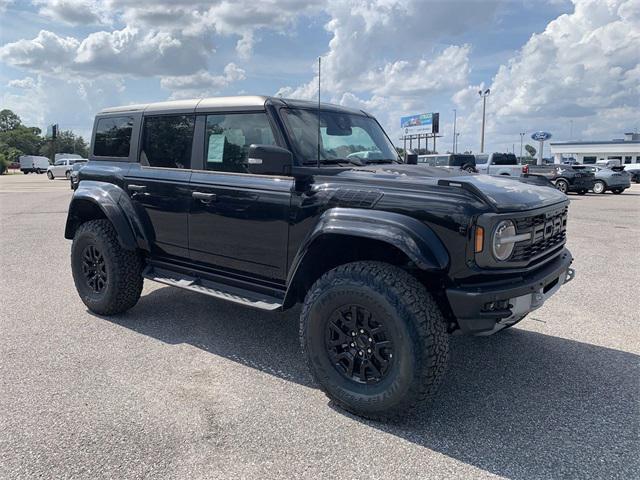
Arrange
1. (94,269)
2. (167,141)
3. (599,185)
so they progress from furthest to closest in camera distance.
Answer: (599,185) → (94,269) → (167,141)

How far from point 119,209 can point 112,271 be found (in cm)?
56

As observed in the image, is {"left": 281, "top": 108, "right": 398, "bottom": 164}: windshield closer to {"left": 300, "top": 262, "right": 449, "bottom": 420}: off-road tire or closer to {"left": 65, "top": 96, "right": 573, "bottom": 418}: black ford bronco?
{"left": 65, "top": 96, "right": 573, "bottom": 418}: black ford bronco

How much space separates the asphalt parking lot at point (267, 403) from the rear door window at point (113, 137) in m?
1.59

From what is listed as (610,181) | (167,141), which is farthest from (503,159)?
(167,141)

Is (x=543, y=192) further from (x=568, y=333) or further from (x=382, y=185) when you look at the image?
(x=568, y=333)

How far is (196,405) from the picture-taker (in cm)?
320

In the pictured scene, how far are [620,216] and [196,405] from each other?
13483mm

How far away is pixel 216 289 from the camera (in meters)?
4.07

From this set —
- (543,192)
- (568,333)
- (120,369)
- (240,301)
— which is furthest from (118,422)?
Result: (568,333)

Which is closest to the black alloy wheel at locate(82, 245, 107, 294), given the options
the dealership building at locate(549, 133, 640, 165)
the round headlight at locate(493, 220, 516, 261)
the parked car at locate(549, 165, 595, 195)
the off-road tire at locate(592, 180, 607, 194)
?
the round headlight at locate(493, 220, 516, 261)

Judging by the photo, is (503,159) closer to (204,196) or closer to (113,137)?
(113,137)

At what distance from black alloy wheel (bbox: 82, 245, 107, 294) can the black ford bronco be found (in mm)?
17

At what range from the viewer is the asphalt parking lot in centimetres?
261

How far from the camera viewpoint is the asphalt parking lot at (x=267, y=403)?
8.55 ft
